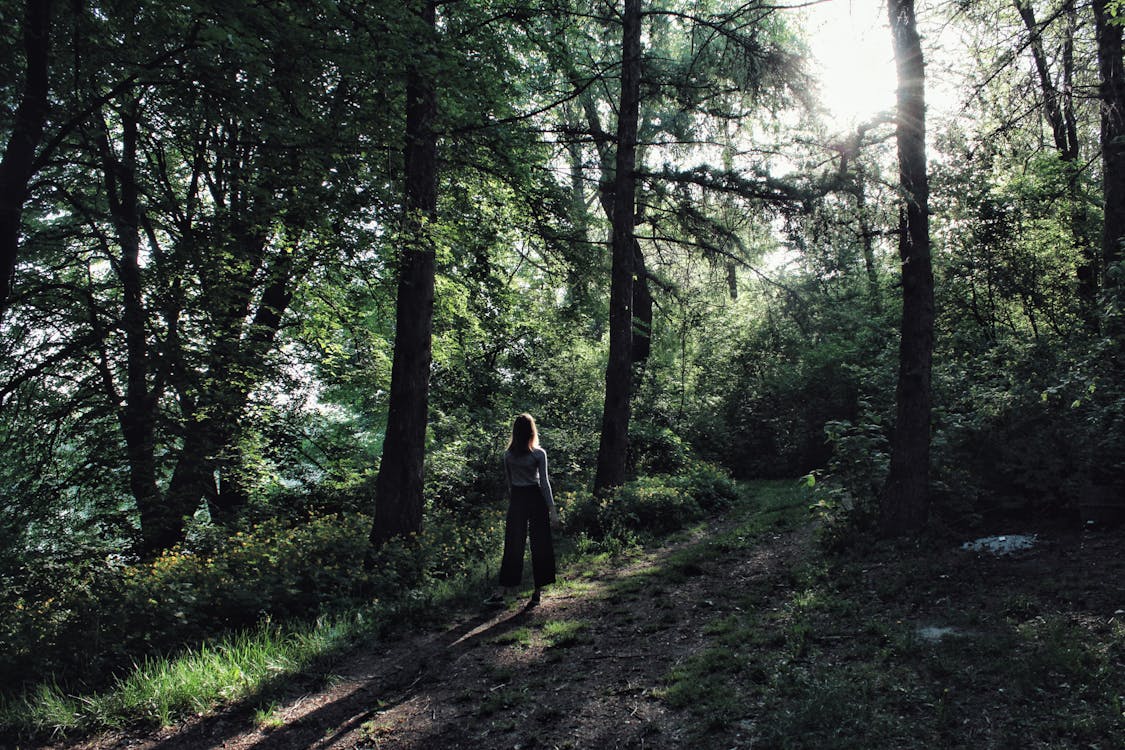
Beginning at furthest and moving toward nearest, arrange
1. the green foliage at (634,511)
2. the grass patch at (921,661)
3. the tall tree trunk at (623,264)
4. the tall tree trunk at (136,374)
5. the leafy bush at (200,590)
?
the tall tree trunk at (623,264), the green foliage at (634,511), the tall tree trunk at (136,374), the leafy bush at (200,590), the grass patch at (921,661)

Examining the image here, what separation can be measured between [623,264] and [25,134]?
26.6ft

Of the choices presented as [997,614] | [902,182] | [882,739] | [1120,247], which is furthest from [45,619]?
[1120,247]

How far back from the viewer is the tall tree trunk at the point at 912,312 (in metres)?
6.98

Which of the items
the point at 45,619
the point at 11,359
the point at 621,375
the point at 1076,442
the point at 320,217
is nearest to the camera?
the point at 45,619

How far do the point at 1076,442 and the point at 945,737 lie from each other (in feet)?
16.1

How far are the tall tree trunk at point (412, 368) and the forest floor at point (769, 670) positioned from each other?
220 cm

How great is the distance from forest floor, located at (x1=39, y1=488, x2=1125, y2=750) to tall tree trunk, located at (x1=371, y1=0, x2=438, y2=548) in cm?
220

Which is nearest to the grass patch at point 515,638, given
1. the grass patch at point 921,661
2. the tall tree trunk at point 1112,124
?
the grass patch at point 921,661

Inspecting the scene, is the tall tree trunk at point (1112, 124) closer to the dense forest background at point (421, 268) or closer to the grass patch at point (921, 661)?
the dense forest background at point (421, 268)

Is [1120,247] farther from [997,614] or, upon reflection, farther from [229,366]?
[229,366]

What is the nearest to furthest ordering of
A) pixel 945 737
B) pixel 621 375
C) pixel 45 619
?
pixel 945 737 → pixel 45 619 → pixel 621 375

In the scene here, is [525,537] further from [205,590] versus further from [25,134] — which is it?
[25,134]

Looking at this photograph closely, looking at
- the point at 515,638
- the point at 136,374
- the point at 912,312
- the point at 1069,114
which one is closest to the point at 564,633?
the point at 515,638

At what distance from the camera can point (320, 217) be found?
7082mm
